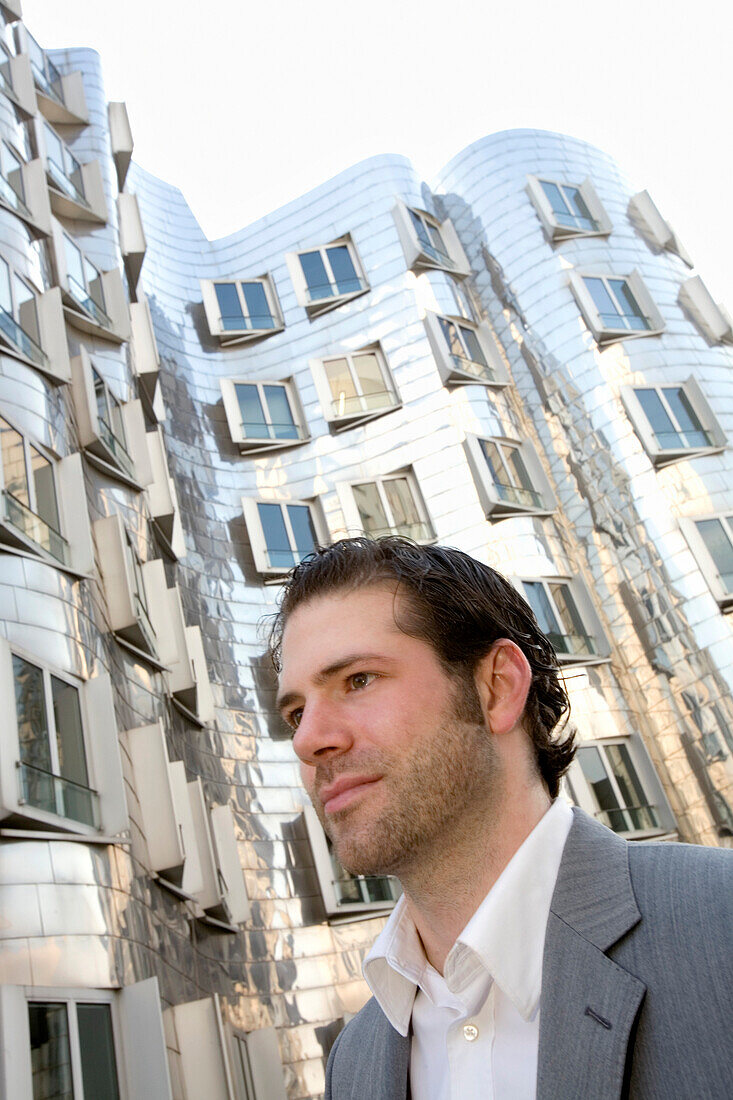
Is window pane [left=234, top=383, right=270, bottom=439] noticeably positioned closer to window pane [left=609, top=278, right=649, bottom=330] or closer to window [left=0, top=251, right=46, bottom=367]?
window [left=0, top=251, right=46, bottom=367]

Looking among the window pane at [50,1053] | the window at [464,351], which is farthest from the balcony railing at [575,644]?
the window pane at [50,1053]

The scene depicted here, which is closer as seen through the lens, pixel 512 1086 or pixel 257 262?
pixel 512 1086

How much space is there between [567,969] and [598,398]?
19.2m

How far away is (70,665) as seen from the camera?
10391mm

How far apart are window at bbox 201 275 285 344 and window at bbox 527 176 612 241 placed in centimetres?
653

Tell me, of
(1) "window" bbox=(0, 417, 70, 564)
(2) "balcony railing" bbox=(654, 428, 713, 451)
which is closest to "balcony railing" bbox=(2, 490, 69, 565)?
(1) "window" bbox=(0, 417, 70, 564)

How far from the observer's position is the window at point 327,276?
22.8 m

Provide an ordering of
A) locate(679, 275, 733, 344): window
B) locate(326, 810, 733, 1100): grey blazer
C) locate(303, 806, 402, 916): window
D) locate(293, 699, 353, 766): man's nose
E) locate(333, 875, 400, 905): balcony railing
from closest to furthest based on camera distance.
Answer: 1. locate(326, 810, 733, 1100): grey blazer
2. locate(293, 699, 353, 766): man's nose
3. locate(303, 806, 402, 916): window
4. locate(333, 875, 400, 905): balcony railing
5. locate(679, 275, 733, 344): window

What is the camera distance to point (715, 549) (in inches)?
719

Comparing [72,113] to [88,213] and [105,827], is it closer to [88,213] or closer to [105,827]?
[88,213]

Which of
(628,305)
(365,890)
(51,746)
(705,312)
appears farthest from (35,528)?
(705,312)

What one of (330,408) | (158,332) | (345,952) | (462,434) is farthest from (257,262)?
(345,952)

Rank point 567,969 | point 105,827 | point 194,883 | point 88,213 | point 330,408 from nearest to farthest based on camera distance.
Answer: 1. point 567,969
2. point 105,827
3. point 194,883
4. point 88,213
5. point 330,408

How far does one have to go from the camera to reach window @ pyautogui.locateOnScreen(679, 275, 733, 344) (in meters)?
21.5
